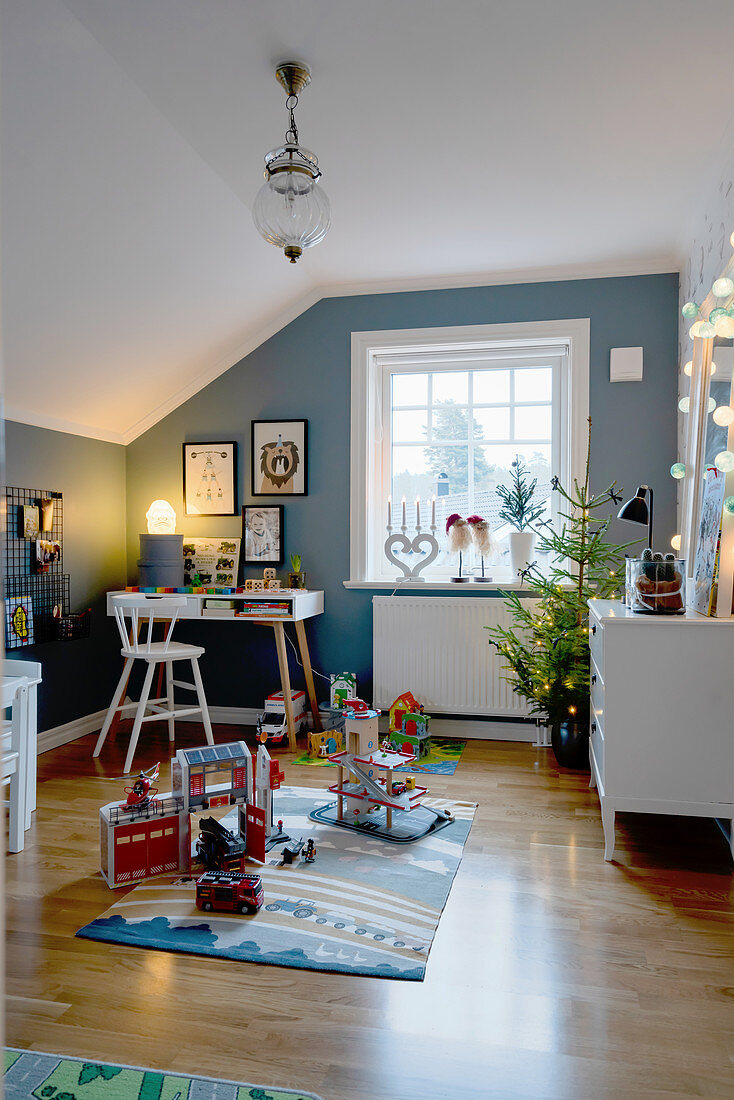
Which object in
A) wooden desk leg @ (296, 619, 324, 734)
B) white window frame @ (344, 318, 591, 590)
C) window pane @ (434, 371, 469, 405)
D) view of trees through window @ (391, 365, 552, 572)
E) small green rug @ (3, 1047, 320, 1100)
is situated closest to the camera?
small green rug @ (3, 1047, 320, 1100)

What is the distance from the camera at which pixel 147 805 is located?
8.31 feet

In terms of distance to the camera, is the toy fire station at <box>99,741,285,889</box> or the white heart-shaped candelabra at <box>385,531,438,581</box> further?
the white heart-shaped candelabra at <box>385,531,438,581</box>

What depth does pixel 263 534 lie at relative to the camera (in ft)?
14.8

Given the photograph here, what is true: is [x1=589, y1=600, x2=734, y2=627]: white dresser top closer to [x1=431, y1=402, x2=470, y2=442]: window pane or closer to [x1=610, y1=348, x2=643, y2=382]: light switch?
[x1=610, y1=348, x2=643, y2=382]: light switch

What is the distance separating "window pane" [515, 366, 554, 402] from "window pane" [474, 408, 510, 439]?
121 mm

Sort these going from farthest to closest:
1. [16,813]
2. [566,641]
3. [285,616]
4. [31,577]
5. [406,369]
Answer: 1. [406,369]
2. [285,616]
3. [31,577]
4. [566,641]
5. [16,813]

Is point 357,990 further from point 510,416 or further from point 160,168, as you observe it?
point 510,416

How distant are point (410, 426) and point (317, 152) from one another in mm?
1779

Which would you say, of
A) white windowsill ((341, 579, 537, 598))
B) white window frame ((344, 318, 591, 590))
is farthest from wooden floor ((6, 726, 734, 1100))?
white window frame ((344, 318, 591, 590))

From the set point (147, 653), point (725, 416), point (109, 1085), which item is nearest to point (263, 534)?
point (147, 653)

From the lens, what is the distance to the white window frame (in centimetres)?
412

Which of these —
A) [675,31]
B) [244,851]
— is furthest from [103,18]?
[244,851]

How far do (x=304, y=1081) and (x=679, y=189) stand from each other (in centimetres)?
333

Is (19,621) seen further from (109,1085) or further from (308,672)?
(109,1085)
